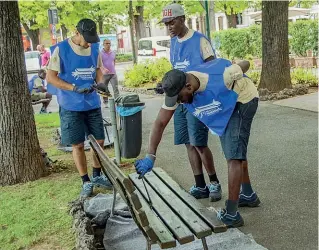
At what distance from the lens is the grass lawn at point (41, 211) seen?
4.07 meters

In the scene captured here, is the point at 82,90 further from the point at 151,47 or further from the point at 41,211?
the point at 151,47

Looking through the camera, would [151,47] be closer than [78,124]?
No

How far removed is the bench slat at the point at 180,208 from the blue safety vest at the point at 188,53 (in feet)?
3.66

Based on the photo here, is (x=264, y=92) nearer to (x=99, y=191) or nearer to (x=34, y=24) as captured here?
(x=99, y=191)

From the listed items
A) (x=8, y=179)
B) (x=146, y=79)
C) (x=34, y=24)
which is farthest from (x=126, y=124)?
(x=34, y=24)

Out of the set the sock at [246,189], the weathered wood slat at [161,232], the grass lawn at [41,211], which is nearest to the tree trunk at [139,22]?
the grass lawn at [41,211]

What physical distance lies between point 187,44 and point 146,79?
12.2 meters

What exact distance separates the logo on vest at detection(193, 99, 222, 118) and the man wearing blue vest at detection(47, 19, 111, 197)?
5.51ft

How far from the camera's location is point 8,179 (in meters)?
5.89

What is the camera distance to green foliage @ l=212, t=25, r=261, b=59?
2046cm

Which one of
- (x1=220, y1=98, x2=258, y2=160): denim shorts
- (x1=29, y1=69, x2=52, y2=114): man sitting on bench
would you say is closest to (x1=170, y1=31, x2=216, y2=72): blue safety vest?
(x1=220, y1=98, x2=258, y2=160): denim shorts

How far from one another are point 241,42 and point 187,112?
17.0 metres

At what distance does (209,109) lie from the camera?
375 cm

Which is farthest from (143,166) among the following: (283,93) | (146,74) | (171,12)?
(146,74)
